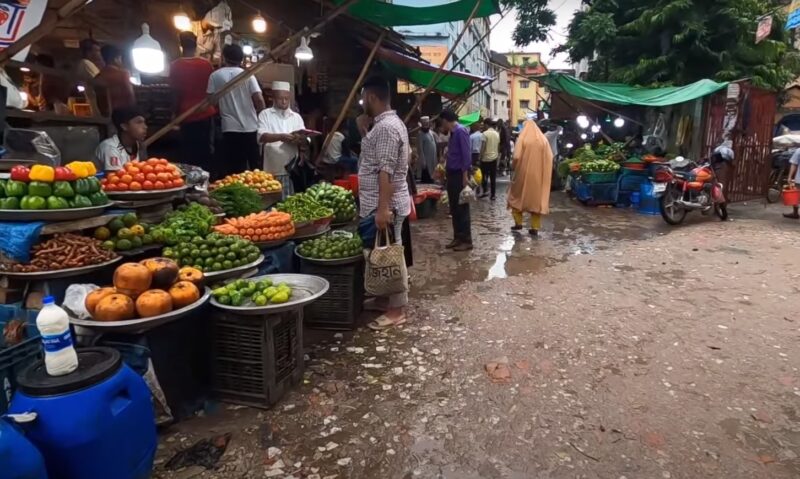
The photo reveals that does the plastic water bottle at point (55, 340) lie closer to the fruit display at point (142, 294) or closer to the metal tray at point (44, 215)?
the fruit display at point (142, 294)

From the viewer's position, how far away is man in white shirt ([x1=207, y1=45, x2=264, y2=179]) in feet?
19.6

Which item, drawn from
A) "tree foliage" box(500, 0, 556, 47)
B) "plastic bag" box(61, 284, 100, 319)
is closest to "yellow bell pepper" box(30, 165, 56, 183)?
"plastic bag" box(61, 284, 100, 319)

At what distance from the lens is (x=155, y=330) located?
292 cm

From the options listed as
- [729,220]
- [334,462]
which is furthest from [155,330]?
[729,220]

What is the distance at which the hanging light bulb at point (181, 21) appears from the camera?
25.8 ft

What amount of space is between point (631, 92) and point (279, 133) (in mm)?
10722

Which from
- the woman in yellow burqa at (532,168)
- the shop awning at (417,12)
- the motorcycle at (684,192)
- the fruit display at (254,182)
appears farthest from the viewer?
the motorcycle at (684,192)

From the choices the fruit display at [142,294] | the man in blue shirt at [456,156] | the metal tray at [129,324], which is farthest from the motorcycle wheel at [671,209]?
the metal tray at [129,324]

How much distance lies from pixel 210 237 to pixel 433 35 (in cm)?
2346

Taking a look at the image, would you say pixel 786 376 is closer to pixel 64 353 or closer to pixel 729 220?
pixel 64 353

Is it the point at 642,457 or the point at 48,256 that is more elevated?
the point at 48,256

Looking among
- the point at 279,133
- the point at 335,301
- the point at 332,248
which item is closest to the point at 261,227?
the point at 332,248

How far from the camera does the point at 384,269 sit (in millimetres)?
4316

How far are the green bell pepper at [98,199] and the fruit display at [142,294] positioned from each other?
0.68 metres
